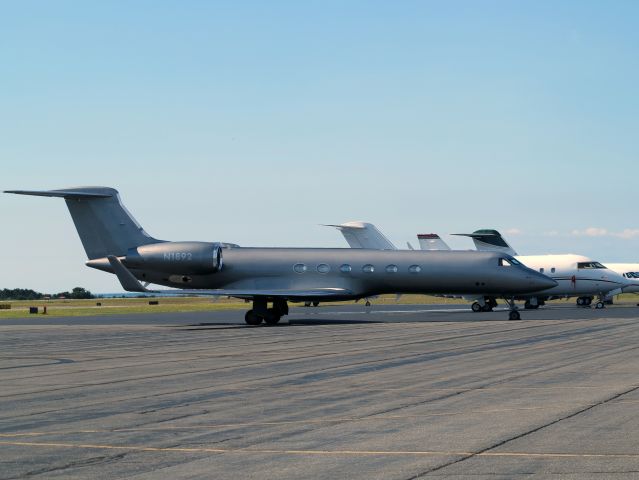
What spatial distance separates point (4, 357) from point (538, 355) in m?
14.2

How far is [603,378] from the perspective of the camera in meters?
17.2

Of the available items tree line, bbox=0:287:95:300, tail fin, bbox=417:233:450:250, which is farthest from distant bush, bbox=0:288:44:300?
tail fin, bbox=417:233:450:250

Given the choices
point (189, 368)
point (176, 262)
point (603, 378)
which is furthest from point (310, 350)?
point (176, 262)

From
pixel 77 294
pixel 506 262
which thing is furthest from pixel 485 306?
pixel 77 294

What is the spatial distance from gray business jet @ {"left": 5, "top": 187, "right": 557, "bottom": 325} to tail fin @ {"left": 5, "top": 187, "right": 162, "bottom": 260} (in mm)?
51

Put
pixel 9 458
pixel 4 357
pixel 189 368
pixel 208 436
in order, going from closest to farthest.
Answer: pixel 9 458 → pixel 208 436 → pixel 189 368 → pixel 4 357

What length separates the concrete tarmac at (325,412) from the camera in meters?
9.24

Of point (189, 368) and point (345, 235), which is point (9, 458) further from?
point (345, 235)

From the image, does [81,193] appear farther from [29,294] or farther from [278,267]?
[29,294]

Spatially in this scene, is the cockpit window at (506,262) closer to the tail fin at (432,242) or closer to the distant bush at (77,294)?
the tail fin at (432,242)

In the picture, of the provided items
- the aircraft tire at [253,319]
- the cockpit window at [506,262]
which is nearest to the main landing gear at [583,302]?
the cockpit window at [506,262]

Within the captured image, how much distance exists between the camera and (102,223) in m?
47.6

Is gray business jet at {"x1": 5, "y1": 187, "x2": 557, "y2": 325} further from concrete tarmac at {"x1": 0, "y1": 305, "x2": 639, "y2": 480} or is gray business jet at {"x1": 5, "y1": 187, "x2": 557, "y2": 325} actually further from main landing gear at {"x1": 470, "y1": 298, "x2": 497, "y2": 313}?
concrete tarmac at {"x1": 0, "y1": 305, "x2": 639, "y2": 480}

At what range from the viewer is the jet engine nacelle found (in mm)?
45969
